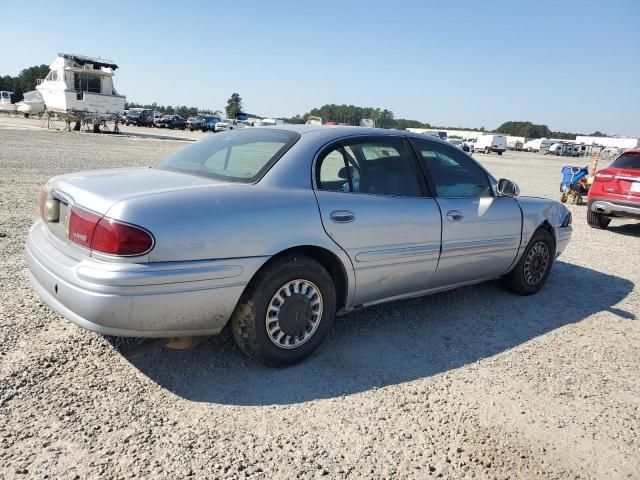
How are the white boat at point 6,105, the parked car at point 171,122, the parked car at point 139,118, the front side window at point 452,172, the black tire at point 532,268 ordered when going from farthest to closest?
the parked car at point 171,122, the parked car at point 139,118, the white boat at point 6,105, the black tire at point 532,268, the front side window at point 452,172

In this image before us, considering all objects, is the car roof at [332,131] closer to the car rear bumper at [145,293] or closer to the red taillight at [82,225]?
the car rear bumper at [145,293]

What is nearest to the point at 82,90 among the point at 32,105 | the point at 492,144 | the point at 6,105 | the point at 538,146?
the point at 32,105

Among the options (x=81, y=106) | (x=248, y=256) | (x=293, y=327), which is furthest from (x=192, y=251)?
(x=81, y=106)

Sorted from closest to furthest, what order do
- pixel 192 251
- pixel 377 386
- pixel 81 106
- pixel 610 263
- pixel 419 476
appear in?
pixel 419 476 < pixel 192 251 < pixel 377 386 < pixel 610 263 < pixel 81 106

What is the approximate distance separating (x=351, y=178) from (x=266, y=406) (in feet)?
5.40

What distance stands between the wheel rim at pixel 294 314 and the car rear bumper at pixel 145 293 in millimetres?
288

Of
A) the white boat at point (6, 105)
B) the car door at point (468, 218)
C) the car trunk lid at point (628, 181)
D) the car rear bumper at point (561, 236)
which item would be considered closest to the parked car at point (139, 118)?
the white boat at point (6, 105)

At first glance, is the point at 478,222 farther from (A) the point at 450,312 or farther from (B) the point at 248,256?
(B) the point at 248,256

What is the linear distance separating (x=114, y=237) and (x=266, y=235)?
83 centimetres

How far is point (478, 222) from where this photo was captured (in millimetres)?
4332

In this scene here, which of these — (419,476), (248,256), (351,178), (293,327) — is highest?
(351,178)

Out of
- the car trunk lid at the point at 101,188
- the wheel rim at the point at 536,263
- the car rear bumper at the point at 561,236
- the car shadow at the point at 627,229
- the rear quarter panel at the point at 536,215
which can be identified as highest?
the car trunk lid at the point at 101,188

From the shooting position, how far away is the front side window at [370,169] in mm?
3494

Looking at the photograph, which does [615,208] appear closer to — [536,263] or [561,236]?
[561,236]
